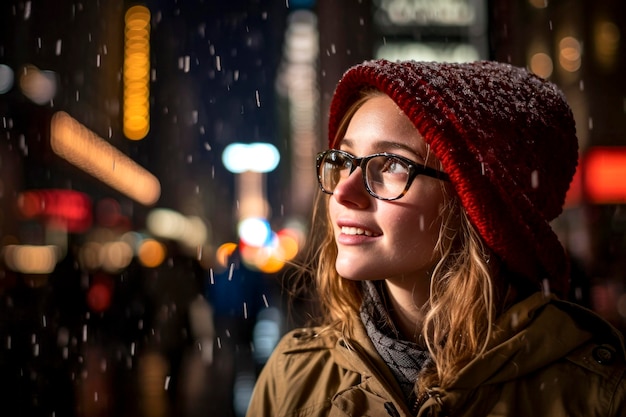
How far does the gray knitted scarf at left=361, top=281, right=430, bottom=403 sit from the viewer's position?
2.64 meters

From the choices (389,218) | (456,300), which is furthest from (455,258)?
(389,218)

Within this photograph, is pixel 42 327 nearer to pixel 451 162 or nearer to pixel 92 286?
pixel 92 286

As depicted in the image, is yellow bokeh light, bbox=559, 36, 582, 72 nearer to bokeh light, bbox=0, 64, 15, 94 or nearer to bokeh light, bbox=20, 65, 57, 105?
bokeh light, bbox=20, 65, 57, 105

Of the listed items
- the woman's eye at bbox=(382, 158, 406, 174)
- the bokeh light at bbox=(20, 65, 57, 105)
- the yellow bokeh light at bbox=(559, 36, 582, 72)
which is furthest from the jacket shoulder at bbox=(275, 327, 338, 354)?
the bokeh light at bbox=(20, 65, 57, 105)

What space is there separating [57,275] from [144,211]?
6257 centimetres

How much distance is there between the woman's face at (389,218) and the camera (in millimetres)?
2609

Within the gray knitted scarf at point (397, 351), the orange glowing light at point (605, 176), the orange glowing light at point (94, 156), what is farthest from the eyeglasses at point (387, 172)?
the orange glowing light at point (94, 156)

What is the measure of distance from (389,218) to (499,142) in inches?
20.8

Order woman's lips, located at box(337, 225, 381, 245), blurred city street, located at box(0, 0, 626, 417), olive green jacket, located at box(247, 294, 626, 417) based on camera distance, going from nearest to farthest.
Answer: olive green jacket, located at box(247, 294, 626, 417), woman's lips, located at box(337, 225, 381, 245), blurred city street, located at box(0, 0, 626, 417)

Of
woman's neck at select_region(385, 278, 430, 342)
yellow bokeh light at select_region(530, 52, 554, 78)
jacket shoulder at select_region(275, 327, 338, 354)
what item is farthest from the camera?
yellow bokeh light at select_region(530, 52, 554, 78)

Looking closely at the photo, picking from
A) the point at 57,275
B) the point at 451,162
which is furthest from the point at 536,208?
the point at 57,275

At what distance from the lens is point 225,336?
13.3m

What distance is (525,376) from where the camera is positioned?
250 cm

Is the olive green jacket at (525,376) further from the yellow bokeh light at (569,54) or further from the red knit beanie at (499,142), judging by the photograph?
the yellow bokeh light at (569,54)
